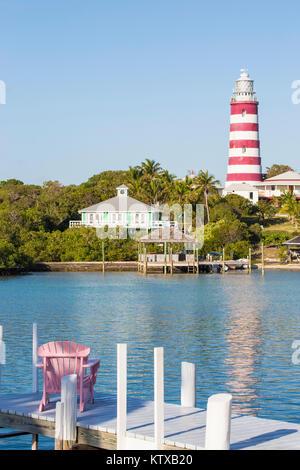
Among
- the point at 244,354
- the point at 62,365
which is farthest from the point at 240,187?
the point at 62,365

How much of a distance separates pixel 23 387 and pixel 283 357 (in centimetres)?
940

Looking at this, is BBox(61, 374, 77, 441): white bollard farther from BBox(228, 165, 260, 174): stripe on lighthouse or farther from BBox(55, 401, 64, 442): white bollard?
BBox(228, 165, 260, 174): stripe on lighthouse

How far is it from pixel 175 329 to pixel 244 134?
67.0 meters

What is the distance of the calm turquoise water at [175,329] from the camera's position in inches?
801

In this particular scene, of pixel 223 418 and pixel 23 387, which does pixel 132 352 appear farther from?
pixel 223 418

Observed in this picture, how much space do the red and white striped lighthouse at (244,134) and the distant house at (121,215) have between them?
1656 cm

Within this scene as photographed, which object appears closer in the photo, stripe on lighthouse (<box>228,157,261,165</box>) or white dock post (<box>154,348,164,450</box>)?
white dock post (<box>154,348,164,450</box>)

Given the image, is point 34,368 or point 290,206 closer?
point 34,368

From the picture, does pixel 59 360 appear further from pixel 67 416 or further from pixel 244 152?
pixel 244 152

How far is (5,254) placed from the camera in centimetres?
7344

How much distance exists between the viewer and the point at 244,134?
97688mm

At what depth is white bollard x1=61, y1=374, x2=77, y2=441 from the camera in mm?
11688

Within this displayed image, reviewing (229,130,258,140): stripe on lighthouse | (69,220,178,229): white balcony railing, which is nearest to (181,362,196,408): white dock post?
(69,220,178,229): white balcony railing

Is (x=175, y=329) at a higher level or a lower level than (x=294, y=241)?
lower
